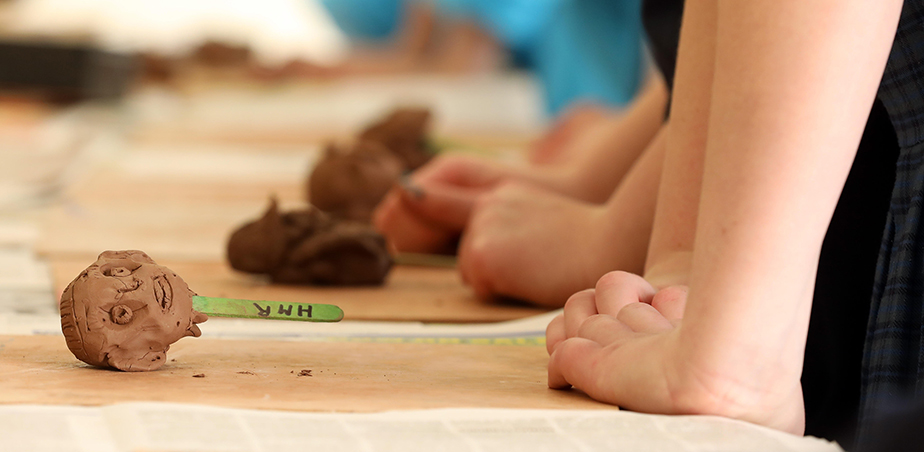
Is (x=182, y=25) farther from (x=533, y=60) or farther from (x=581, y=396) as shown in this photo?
(x=581, y=396)

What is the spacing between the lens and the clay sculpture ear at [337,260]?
92cm

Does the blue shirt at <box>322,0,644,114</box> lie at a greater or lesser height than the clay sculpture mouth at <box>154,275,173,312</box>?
greater

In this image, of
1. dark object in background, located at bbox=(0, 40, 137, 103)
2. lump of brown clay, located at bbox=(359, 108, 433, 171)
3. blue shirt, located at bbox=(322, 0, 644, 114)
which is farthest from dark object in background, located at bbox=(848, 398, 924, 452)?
dark object in background, located at bbox=(0, 40, 137, 103)

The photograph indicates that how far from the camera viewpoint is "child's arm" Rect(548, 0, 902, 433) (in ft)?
1.43

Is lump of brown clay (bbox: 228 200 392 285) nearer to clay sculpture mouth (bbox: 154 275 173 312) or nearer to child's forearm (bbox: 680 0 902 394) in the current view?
clay sculpture mouth (bbox: 154 275 173 312)

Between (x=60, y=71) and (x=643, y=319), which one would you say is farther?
(x=60, y=71)

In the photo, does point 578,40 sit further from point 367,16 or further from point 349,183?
point 367,16

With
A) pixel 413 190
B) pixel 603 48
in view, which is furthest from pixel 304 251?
pixel 603 48

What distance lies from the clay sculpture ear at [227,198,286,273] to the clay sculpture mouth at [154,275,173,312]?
361 mm

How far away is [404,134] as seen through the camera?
1571 millimetres

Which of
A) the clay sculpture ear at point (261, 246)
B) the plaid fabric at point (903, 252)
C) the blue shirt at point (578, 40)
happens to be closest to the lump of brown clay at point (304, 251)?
the clay sculpture ear at point (261, 246)

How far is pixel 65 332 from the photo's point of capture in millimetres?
539

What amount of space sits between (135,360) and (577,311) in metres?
0.26

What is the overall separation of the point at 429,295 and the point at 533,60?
3170mm
